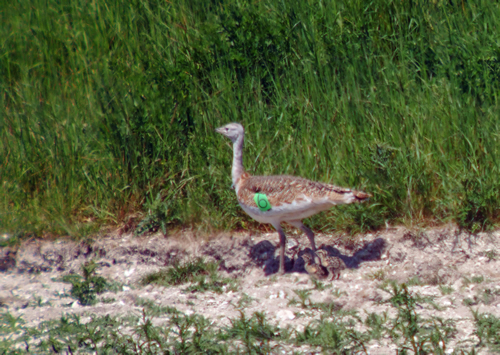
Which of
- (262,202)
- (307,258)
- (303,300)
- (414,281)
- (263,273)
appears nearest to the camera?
(303,300)

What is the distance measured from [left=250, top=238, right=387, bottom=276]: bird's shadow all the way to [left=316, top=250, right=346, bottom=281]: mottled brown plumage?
0.31 ft

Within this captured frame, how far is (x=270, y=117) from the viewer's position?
607 cm

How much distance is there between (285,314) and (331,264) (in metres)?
0.89

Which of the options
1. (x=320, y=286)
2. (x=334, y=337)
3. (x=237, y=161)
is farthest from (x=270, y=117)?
(x=334, y=337)

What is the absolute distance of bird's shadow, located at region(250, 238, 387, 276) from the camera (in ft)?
17.0

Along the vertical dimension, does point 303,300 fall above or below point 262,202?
below

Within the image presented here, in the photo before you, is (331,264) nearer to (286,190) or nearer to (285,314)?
(286,190)

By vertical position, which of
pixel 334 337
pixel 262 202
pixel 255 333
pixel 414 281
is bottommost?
pixel 414 281

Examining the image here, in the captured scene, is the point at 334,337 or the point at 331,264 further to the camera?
the point at 331,264

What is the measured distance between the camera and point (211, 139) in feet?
20.1

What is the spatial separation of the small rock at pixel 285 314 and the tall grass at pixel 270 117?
1.38m

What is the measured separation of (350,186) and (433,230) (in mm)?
887

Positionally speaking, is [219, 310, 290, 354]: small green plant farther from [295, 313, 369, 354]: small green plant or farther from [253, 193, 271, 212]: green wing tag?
[253, 193, 271, 212]: green wing tag

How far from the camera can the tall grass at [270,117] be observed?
5.38 meters
